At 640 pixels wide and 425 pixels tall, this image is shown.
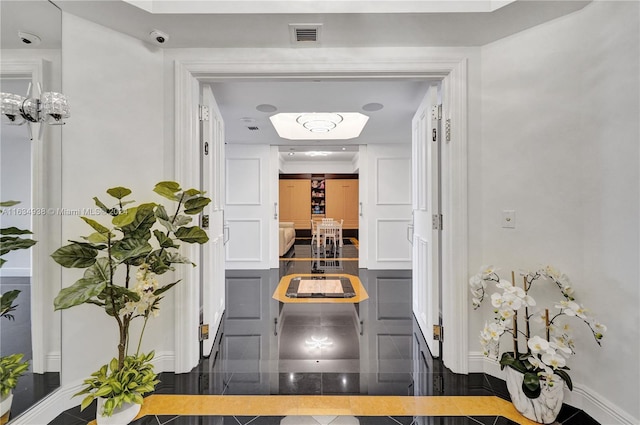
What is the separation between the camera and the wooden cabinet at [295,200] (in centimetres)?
1012

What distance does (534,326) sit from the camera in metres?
1.88

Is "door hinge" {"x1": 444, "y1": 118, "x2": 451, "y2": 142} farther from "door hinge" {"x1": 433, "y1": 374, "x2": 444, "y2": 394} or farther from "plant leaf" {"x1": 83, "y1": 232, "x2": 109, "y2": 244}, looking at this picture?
"plant leaf" {"x1": 83, "y1": 232, "x2": 109, "y2": 244}

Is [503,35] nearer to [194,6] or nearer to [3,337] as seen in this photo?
[194,6]

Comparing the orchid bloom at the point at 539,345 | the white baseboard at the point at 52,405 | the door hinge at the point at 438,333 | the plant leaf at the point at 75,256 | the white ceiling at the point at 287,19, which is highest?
the white ceiling at the point at 287,19

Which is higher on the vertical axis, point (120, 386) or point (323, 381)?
point (120, 386)

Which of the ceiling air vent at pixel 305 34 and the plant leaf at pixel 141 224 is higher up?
the ceiling air vent at pixel 305 34

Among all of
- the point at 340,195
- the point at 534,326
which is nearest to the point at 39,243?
the point at 534,326

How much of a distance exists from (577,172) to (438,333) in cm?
140

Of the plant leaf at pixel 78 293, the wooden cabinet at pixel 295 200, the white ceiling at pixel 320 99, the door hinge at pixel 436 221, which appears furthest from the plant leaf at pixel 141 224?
the wooden cabinet at pixel 295 200

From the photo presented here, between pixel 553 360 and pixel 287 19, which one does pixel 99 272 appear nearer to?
pixel 287 19

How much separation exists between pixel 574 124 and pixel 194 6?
94.6 inches

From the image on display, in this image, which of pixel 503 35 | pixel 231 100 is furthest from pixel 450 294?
pixel 231 100

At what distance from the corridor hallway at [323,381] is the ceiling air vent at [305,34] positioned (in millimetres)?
2312

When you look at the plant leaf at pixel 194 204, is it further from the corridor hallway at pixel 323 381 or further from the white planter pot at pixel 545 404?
the white planter pot at pixel 545 404
